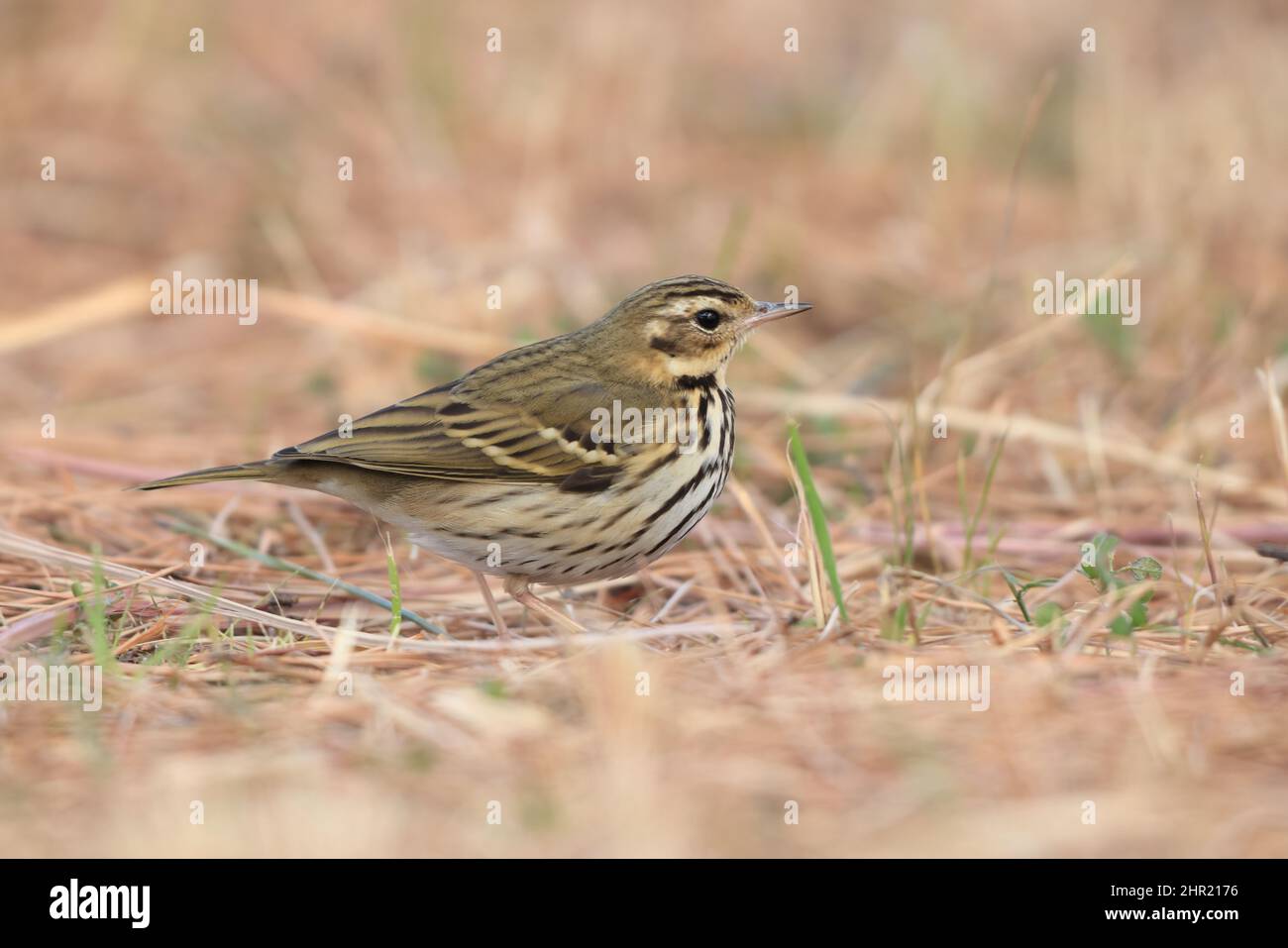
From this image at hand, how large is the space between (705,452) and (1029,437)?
236 centimetres

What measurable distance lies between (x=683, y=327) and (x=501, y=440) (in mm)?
813

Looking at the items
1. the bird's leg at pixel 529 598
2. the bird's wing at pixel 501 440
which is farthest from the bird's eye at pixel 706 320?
the bird's leg at pixel 529 598

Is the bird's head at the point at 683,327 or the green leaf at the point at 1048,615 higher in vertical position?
the bird's head at the point at 683,327

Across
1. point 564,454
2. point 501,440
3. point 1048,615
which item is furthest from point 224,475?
point 1048,615

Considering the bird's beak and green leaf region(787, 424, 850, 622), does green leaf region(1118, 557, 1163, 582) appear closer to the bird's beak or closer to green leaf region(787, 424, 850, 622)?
green leaf region(787, 424, 850, 622)

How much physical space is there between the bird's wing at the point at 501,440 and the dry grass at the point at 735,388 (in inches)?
22.3

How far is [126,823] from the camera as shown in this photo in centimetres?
359

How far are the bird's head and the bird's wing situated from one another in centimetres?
18

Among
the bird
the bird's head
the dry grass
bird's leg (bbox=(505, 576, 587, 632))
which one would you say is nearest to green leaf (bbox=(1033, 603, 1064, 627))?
the dry grass

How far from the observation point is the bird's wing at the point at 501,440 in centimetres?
533

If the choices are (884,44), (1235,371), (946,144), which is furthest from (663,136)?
(1235,371)

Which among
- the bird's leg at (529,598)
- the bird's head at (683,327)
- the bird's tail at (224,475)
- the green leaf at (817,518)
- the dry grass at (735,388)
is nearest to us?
the dry grass at (735,388)

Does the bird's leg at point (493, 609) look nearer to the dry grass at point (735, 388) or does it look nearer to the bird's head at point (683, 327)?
the dry grass at point (735, 388)

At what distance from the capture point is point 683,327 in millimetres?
5695
